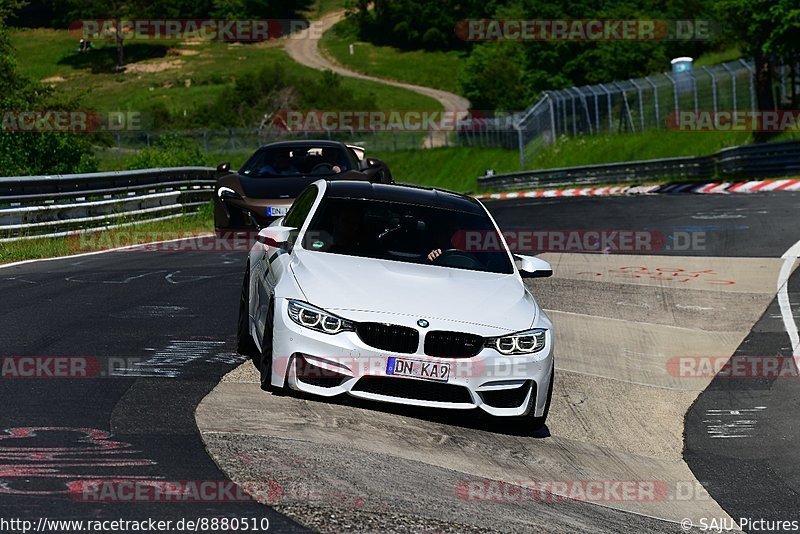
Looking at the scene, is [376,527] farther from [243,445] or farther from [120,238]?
[120,238]

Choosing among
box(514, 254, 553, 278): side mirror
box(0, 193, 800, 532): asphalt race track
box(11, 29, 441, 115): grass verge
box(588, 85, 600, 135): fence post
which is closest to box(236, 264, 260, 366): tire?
box(0, 193, 800, 532): asphalt race track

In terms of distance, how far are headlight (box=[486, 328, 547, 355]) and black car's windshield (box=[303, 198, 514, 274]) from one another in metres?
0.99

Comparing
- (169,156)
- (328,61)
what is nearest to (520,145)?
(169,156)

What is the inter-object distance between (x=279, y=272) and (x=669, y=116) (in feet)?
145

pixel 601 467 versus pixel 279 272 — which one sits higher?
pixel 279 272

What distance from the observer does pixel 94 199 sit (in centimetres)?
2231

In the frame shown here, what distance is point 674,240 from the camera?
1983 cm

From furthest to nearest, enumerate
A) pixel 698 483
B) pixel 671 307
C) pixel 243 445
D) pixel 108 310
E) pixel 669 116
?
pixel 669 116 → pixel 671 307 → pixel 108 310 → pixel 698 483 → pixel 243 445

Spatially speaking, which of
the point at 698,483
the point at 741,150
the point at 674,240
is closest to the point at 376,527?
the point at 698,483

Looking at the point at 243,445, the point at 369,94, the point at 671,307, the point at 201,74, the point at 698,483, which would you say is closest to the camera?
the point at 243,445

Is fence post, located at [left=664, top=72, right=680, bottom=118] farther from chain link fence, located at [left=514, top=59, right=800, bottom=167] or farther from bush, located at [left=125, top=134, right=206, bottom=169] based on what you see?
bush, located at [left=125, top=134, right=206, bottom=169]

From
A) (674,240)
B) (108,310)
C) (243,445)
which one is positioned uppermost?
(243,445)

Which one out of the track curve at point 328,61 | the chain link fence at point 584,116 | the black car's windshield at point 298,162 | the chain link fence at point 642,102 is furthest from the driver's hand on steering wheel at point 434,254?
the track curve at point 328,61

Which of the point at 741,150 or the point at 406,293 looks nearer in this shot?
the point at 406,293
